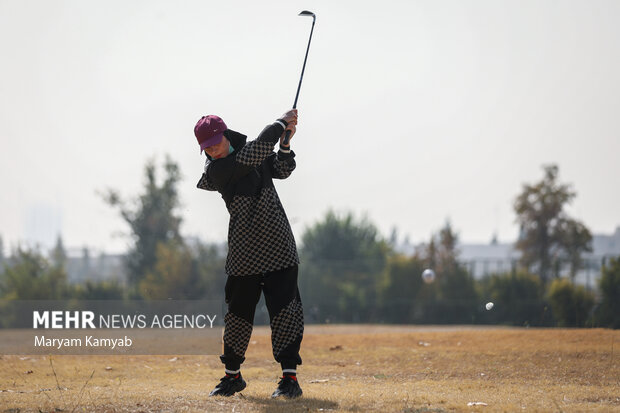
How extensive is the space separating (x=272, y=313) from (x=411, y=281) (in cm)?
3048

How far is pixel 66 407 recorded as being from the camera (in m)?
5.91

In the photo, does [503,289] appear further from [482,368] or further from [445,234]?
[482,368]

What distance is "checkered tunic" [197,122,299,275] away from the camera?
20.4 feet

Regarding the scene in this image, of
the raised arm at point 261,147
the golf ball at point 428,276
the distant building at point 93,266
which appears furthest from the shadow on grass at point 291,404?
the distant building at point 93,266

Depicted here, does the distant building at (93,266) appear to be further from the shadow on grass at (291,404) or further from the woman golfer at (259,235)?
the shadow on grass at (291,404)

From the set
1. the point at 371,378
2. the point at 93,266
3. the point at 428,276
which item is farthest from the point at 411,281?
the point at 371,378

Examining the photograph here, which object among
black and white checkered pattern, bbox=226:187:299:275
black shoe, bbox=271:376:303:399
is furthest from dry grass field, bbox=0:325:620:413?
black and white checkered pattern, bbox=226:187:299:275

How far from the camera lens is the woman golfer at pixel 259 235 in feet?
20.4

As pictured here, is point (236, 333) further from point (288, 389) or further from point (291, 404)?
point (291, 404)

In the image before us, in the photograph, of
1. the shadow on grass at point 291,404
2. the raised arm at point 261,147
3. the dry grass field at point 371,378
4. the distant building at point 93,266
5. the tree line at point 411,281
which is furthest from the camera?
the distant building at point 93,266

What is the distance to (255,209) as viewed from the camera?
6289 millimetres

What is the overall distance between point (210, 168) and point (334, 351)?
5328 millimetres

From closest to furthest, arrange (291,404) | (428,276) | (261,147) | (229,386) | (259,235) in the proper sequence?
(291,404) → (261,147) → (259,235) → (229,386) → (428,276)

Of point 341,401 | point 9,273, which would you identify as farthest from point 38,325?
point 9,273
